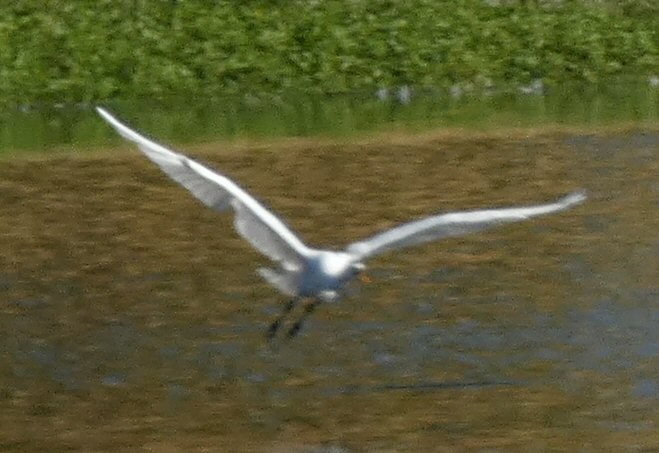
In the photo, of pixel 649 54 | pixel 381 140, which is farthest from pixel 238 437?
pixel 649 54

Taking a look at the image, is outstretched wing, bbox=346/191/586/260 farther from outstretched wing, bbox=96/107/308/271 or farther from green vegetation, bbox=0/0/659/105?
green vegetation, bbox=0/0/659/105

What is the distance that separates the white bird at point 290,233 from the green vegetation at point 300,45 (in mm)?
10280

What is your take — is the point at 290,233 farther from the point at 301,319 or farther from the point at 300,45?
the point at 300,45

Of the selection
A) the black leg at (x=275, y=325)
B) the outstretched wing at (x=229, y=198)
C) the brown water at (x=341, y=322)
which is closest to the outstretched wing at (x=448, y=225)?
the outstretched wing at (x=229, y=198)

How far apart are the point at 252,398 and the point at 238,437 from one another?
50 cm

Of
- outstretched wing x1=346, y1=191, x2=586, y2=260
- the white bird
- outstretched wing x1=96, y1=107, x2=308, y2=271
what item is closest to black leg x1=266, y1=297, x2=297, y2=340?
the white bird

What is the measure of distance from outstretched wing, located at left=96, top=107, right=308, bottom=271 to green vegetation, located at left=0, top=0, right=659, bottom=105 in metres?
10.2

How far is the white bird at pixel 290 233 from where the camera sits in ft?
25.6

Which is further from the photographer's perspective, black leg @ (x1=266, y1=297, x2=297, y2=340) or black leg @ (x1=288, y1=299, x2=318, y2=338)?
black leg @ (x1=266, y1=297, x2=297, y2=340)

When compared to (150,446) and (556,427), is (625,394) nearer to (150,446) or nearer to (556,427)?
(556,427)

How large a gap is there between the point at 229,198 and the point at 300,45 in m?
11.3

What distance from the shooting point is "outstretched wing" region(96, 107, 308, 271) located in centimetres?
788

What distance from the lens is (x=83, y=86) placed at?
18.5m

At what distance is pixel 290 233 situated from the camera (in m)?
8.21
